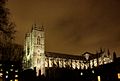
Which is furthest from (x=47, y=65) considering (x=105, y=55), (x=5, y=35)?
(x=5, y=35)

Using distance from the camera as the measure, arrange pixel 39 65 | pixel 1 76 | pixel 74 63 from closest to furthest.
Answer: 1. pixel 1 76
2. pixel 39 65
3. pixel 74 63

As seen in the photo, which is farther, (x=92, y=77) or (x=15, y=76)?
(x=15, y=76)

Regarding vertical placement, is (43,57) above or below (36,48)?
below

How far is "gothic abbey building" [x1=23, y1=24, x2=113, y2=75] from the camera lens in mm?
107688

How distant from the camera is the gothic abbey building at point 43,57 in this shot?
107688 mm

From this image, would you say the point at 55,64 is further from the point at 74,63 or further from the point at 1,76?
the point at 1,76

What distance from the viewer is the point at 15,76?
69750mm

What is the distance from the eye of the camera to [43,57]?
362ft

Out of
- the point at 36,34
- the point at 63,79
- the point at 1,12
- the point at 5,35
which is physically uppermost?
the point at 36,34

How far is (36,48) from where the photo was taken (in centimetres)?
10938

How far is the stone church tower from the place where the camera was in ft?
351

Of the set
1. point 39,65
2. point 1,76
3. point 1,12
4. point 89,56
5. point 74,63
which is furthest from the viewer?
point 89,56

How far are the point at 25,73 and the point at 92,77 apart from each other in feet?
66.2

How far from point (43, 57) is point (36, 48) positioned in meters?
5.21
